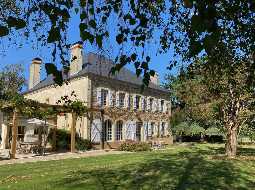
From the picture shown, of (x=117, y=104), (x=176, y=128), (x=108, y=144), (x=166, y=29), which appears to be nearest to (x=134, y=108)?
(x=117, y=104)

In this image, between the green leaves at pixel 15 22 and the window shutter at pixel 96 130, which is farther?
the window shutter at pixel 96 130

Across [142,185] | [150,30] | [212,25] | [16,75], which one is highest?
[16,75]

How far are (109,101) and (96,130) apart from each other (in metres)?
3.02

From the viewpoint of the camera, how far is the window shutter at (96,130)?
31.5 metres

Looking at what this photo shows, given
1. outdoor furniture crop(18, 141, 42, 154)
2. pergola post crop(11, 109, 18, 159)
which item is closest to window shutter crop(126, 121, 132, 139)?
outdoor furniture crop(18, 141, 42, 154)

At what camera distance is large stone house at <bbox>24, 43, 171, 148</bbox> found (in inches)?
1243

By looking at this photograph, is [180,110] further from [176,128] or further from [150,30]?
[150,30]

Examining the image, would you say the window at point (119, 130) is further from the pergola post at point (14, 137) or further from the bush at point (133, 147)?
the pergola post at point (14, 137)

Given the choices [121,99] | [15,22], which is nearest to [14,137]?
[121,99]

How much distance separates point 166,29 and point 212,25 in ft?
16.3

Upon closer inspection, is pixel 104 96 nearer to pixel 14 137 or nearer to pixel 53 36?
pixel 14 137

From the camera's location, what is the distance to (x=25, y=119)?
26.3 metres

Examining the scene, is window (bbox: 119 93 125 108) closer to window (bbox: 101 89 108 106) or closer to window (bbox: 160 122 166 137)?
window (bbox: 101 89 108 106)

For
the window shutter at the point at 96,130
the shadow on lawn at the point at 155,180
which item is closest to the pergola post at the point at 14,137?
the shadow on lawn at the point at 155,180
